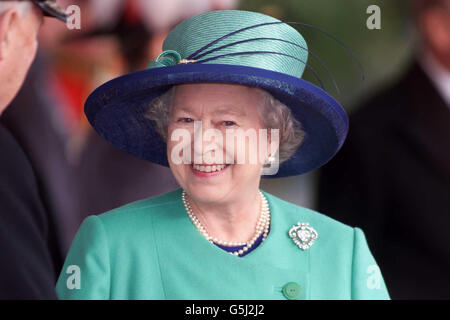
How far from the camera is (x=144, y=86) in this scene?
1810 millimetres

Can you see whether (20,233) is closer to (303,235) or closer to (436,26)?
(303,235)

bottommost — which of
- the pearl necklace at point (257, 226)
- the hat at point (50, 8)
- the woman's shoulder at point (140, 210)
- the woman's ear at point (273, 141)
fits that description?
the pearl necklace at point (257, 226)

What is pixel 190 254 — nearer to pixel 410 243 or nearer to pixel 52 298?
pixel 52 298

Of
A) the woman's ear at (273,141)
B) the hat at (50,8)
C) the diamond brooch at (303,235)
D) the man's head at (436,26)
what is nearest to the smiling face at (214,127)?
the woman's ear at (273,141)

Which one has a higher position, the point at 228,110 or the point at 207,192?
the point at 228,110

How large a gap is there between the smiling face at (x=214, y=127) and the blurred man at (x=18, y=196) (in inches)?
17.7

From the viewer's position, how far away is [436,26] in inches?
106

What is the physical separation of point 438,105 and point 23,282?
190 cm

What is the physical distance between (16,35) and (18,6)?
0.08 m

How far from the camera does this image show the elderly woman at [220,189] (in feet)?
5.94

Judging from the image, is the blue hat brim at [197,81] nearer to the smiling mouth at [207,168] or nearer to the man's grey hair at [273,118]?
the man's grey hair at [273,118]

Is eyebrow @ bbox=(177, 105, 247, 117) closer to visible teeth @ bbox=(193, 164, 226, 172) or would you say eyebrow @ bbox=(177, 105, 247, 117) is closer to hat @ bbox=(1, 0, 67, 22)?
visible teeth @ bbox=(193, 164, 226, 172)

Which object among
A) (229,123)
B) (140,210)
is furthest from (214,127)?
(140,210)

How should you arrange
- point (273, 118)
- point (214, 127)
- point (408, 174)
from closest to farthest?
1. point (214, 127)
2. point (273, 118)
3. point (408, 174)
